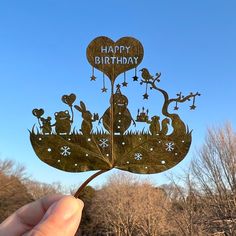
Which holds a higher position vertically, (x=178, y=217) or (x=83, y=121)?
(x=83, y=121)

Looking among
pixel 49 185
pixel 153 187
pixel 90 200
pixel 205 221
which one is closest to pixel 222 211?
pixel 205 221

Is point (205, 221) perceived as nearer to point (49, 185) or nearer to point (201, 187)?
point (201, 187)

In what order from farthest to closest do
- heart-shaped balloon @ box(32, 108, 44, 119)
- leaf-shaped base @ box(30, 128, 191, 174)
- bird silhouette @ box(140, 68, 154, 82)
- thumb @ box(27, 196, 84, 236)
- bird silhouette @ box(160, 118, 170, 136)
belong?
bird silhouette @ box(140, 68, 154, 82) < heart-shaped balloon @ box(32, 108, 44, 119) < bird silhouette @ box(160, 118, 170, 136) < leaf-shaped base @ box(30, 128, 191, 174) < thumb @ box(27, 196, 84, 236)

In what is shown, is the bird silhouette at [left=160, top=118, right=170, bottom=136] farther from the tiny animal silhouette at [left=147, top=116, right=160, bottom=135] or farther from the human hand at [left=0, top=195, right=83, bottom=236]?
the human hand at [left=0, top=195, right=83, bottom=236]

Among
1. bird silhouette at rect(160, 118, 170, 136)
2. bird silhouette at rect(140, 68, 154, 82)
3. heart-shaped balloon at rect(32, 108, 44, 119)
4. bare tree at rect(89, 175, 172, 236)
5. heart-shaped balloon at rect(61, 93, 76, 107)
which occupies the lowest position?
bare tree at rect(89, 175, 172, 236)

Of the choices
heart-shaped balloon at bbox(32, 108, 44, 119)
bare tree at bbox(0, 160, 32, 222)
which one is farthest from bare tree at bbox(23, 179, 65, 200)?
heart-shaped balloon at bbox(32, 108, 44, 119)

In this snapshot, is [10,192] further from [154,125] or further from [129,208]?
[154,125]

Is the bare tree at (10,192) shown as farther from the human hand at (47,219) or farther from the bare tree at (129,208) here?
the human hand at (47,219)
